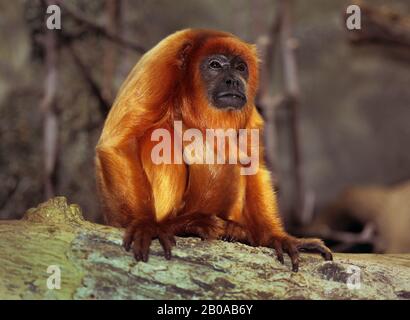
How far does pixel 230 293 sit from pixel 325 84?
344 inches

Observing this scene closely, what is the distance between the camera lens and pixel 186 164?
15.8ft

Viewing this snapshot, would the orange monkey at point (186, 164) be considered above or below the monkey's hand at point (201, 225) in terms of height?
above

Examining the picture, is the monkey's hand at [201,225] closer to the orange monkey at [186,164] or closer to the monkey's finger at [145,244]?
the orange monkey at [186,164]

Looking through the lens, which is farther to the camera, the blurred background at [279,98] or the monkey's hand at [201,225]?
the blurred background at [279,98]

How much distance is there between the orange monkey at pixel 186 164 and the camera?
439cm

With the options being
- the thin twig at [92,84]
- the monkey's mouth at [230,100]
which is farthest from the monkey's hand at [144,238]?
the thin twig at [92,84]

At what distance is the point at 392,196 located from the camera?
995 cm

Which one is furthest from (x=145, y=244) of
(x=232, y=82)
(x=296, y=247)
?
(x=232, y=82)

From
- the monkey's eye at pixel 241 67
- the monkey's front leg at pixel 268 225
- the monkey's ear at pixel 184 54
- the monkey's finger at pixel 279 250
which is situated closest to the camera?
the monkey's finger at pixel 279 250

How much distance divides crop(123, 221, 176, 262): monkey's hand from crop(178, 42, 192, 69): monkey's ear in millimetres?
1330

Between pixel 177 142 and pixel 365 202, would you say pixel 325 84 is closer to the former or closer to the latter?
pixel 365 202

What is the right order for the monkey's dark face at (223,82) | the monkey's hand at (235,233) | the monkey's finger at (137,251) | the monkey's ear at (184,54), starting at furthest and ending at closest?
the monkey's dark face at (223,82), the monkey's ear at (184,54), the monkey's hand at (235,233), the monkey's finger at (137,251)

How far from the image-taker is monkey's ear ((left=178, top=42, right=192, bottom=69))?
4796 mm

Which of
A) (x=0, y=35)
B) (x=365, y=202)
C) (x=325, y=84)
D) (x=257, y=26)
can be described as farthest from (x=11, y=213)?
(x=325, y=84)
